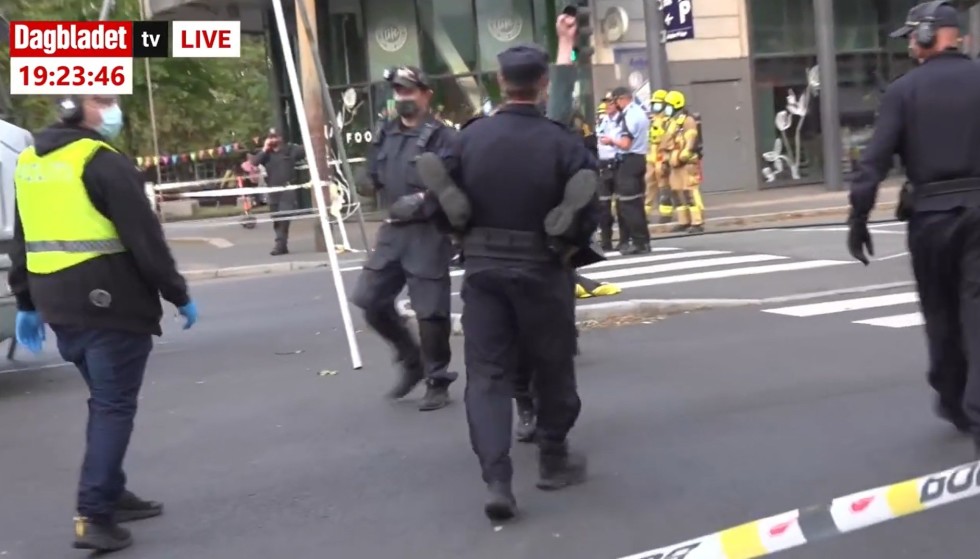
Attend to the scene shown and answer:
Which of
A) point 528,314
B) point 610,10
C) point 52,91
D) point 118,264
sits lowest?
point 528,314

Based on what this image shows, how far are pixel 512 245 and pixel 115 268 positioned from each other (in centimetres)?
155

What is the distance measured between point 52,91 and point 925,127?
5.25 metres

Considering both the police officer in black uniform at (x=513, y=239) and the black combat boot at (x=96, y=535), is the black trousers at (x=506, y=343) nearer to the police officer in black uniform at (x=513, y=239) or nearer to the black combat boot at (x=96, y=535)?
the police officer in black uniform at (x=513, y=239)

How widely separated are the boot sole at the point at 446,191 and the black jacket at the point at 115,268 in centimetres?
106

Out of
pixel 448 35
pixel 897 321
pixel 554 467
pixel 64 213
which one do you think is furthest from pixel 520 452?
pixel 448 35

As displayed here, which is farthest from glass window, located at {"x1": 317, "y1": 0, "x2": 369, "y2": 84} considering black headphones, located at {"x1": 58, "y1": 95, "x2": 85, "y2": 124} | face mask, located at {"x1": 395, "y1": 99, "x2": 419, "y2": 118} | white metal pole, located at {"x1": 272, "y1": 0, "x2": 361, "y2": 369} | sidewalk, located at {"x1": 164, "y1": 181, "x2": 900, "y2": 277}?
black headphones, located at {"x1": 58, "y1": 95, "x2": 85, "y2": 124}

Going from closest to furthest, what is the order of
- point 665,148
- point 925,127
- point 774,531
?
1. point 774,531
2. point 925,127
3. point 665,148

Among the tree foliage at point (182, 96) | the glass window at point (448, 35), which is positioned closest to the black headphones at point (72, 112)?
the tree foliage at point (182, 96)

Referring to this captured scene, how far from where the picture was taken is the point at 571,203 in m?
5.32

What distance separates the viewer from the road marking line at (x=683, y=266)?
46.5 feet

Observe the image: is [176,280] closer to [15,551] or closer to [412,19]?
[15,551]

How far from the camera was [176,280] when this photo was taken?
17.6 ft

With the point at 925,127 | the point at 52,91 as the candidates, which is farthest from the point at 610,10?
the point at 925,127

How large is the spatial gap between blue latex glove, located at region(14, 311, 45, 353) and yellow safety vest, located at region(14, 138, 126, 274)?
1.23 feet
